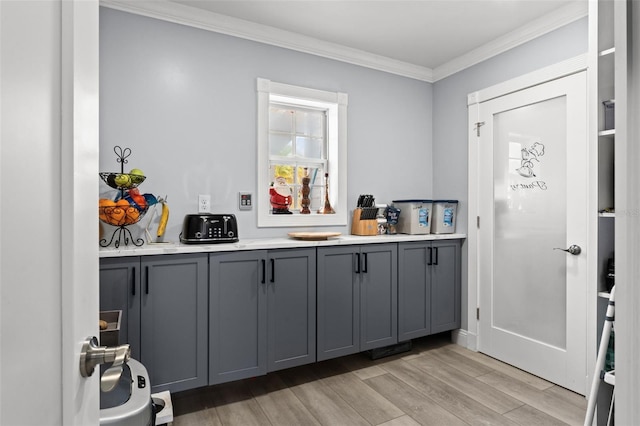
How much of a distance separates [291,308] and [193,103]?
1.68 metres

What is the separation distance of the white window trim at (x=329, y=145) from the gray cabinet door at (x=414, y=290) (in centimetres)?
66

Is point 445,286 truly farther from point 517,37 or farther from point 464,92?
point 517,37

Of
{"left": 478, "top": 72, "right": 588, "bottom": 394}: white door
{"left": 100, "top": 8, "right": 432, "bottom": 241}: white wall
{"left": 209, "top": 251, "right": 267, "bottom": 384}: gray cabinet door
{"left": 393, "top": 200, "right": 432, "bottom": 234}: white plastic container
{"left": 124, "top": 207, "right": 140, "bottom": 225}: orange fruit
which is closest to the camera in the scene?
{"left": 124, "top": 207, "right": 140, "bottom": 225}: orange fruit

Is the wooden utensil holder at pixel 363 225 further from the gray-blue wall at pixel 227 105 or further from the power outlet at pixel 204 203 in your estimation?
the power outlet at pixel 204 203

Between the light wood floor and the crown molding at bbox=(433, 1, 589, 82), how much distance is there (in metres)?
2.67

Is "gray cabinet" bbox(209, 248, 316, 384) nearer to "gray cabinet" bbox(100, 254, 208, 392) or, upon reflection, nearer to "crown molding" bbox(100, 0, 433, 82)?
"gray cabinet" bbox(100, 254, 208, 392)

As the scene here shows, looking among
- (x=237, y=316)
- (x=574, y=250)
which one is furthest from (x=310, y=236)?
(x=574, y=250)

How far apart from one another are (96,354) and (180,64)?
8.45 feet

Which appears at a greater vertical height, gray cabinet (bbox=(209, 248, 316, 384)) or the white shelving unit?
the white shelving unit

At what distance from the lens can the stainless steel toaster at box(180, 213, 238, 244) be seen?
7.99 ft

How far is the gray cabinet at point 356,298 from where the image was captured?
2.76m

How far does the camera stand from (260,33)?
2961 millimetres

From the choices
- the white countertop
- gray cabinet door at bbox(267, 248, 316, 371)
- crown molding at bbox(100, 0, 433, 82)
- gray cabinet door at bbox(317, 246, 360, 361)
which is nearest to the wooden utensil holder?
the white countertop

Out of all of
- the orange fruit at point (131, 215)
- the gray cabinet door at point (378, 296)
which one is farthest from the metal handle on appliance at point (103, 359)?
the gray cabinet door at point (378, 296)
